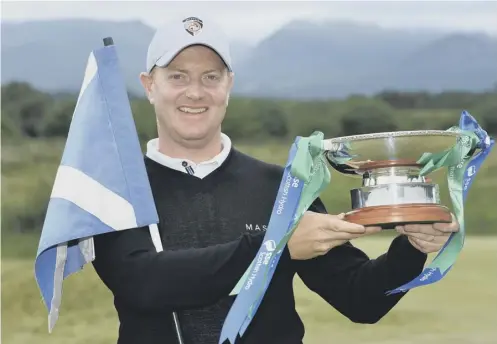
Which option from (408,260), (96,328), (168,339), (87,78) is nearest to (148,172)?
(87,78)

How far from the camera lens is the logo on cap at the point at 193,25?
5.31 ft

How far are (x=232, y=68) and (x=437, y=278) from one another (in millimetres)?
601

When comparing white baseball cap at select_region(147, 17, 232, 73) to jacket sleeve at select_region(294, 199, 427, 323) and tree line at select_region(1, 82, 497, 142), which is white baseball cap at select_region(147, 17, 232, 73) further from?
tree line at select_region(1, 82, 497, 142)

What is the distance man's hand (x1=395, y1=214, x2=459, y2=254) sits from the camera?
138 centimetres

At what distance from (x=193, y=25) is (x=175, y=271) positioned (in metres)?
0.52

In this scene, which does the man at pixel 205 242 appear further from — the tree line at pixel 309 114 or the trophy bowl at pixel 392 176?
the tree line at pixel 309 114

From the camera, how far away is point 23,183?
7125 mm

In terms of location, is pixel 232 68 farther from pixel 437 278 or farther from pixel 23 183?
pixel 23 183

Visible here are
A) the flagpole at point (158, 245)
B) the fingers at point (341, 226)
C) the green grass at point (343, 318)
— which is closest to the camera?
the fingers at point (341, 226)

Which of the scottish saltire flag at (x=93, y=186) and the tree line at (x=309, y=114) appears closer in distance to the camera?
the scottish saltire flag at (x=93, y=186)

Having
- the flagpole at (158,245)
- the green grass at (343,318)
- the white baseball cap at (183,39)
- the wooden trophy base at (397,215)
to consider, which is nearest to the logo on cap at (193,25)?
the white baseball cap at (183,39)

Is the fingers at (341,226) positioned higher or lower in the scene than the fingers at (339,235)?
higher

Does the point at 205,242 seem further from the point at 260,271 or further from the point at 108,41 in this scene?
the point at 108,41

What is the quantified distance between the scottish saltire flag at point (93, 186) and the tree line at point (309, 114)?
4.46 m
